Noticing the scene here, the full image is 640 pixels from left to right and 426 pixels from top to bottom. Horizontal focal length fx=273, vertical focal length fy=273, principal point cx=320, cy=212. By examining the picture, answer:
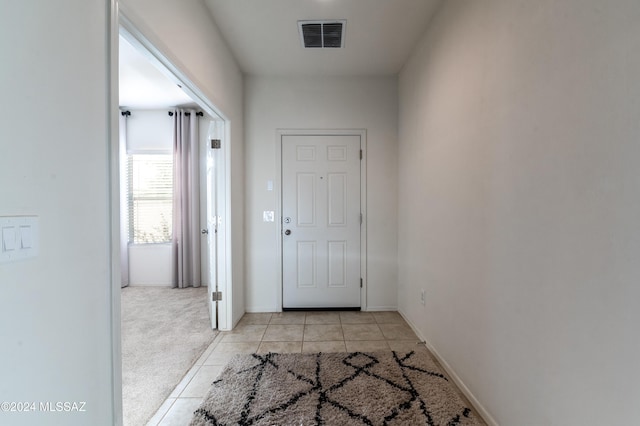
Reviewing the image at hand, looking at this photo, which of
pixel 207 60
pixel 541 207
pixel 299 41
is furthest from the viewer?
pixel 299 41

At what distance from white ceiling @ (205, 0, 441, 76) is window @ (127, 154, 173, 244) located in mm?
2256

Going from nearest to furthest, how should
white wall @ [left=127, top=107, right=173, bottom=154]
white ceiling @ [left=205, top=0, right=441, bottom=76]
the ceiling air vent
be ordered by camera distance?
1. white ceiling @ [left=205, top=0, right=441, bottom=76]
2. the ceiling air vent
3. white wall @ [left=127, top=107, right=173, bottom=154]

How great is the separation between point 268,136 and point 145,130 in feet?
7.83

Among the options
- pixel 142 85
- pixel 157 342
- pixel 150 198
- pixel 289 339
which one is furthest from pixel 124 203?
pixel 289 339

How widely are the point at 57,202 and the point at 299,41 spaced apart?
2.35m

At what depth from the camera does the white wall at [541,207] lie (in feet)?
2.84

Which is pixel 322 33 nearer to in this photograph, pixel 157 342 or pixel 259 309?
pixel 259 309

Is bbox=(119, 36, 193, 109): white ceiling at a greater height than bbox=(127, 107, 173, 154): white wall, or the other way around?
bbox=(119, 36, 193, 109): white ceiling

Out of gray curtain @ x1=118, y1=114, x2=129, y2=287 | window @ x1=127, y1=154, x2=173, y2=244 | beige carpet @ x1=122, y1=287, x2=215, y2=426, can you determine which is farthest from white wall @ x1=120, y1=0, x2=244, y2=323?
gray curtain @ x1=118, y1=114, x2=129, y2=287

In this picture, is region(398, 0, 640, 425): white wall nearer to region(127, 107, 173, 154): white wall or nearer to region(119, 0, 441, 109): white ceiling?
region(119, 0, 441, 109): white ceiling

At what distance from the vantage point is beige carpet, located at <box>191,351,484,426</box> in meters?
1.54

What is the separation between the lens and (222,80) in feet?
8.20

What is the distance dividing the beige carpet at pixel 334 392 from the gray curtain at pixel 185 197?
2.39m

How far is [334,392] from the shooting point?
175 cm
